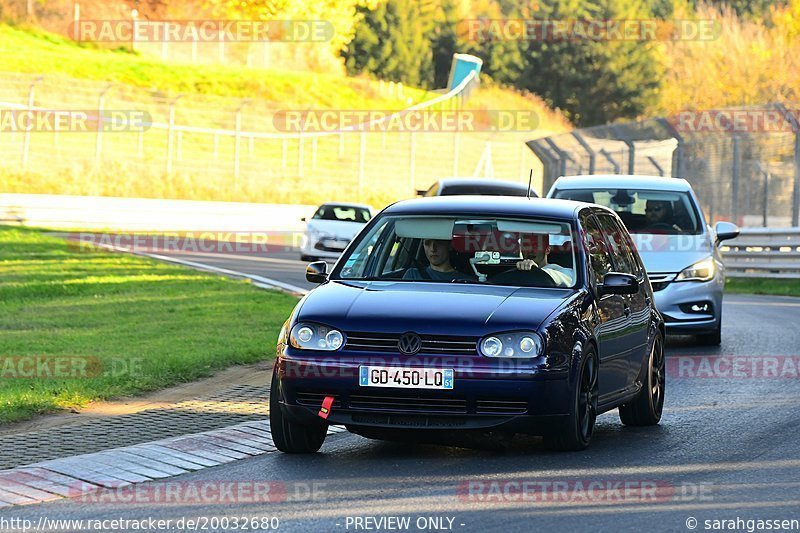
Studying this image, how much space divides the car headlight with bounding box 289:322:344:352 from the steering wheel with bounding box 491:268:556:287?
1307 millimetres

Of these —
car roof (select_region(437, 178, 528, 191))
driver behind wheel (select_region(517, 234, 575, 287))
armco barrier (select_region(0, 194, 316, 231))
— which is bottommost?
armco barrier (select_region(0, 194, 316, 231))

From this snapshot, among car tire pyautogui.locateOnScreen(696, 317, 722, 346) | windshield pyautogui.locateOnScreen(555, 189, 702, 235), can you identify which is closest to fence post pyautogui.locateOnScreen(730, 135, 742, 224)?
windshield pyautogui.locateOnScreen(555, 189, 702, 235)

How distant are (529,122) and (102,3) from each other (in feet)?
72.3

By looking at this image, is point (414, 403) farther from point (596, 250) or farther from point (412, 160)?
point (412, 160)

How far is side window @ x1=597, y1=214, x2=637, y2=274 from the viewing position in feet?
34.5

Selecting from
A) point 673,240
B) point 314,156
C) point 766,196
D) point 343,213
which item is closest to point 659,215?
point 673,240

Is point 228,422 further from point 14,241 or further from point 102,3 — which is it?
point 102,3

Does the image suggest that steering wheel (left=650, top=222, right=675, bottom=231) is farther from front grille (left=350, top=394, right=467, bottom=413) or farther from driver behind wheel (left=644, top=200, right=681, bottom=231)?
front grille (left=350, top=394, right=467, bottom=413)

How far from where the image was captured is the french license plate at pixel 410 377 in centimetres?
838

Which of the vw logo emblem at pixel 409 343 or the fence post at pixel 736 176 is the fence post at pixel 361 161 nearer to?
the fence post at pixel 736 176

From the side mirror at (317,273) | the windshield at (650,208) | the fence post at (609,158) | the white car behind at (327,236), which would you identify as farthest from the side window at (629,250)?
the white car behind at (327,236)

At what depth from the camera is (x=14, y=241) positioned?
29.7 meters

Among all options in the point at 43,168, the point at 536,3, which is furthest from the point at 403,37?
the point at 43,168

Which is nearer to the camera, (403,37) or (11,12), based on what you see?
(11,12)
